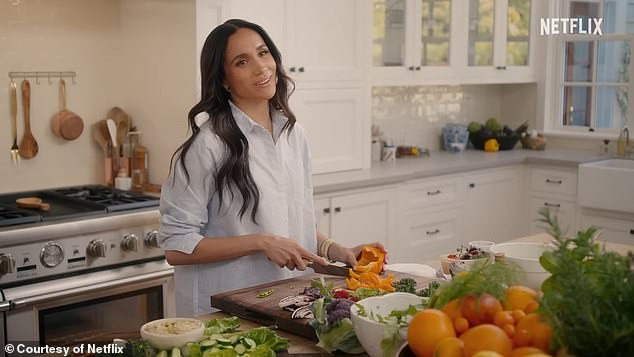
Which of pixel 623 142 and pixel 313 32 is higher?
pixel 313 32

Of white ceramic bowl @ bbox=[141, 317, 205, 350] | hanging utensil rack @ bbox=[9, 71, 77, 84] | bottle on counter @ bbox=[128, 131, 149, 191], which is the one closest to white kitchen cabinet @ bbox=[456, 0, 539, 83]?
bottle on counter @ bbox=[128, 131, 149, 191]

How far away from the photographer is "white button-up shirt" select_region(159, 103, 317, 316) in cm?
242

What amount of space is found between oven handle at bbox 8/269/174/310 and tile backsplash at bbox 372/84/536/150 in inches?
90.9

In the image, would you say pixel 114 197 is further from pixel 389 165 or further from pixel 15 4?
pixel 389 165

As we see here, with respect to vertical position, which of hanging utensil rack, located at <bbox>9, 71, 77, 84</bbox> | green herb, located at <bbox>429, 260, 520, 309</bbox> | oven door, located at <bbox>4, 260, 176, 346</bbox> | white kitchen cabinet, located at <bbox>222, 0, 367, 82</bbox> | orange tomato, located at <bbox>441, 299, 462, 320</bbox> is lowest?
oven door, located at <bbox>4, 260, 176, 346</bbox>

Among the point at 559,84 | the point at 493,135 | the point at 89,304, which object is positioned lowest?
the point at 89,304

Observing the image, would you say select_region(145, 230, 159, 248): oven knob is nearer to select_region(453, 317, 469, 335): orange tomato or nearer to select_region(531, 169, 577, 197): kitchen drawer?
select_region(453, 317, 469, 335): orange tomato

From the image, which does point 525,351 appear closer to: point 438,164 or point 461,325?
point 461,325

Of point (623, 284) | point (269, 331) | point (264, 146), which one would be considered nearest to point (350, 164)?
point (264, 146)

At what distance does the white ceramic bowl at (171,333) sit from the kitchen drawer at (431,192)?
3.04 meters

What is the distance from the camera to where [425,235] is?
16.4 feet

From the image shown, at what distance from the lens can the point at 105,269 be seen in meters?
3.45

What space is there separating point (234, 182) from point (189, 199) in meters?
0.14

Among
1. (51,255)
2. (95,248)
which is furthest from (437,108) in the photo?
(51,255)
